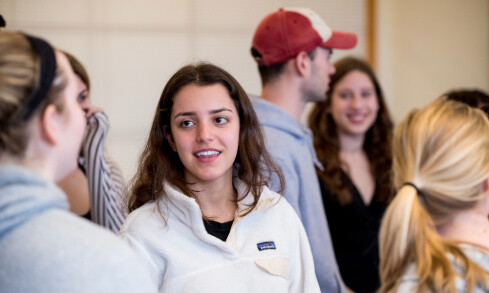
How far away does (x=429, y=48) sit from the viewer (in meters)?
4.09

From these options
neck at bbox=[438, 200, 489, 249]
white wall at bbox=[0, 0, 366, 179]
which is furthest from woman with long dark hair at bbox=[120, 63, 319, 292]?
white wall at bbox=[0, 0, 366, 179]

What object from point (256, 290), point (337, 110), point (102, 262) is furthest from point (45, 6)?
point (102, 262)

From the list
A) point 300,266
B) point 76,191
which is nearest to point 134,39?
point 76,191

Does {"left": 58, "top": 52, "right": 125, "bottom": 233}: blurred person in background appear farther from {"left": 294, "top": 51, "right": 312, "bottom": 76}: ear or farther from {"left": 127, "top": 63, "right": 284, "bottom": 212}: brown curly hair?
{"left": 294, "top": 51, "right": 312, "bottom": 76}: ear

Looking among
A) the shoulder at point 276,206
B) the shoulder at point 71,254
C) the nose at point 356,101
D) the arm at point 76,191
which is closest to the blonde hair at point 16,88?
the shoulder at point 71,254

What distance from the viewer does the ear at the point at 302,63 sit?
7.55ft

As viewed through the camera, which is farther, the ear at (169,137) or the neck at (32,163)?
the ear at (169,137)

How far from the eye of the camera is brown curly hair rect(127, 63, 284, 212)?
1634mm

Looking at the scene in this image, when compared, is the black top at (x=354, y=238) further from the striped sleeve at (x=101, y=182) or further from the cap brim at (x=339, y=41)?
the striped sleeve at (x=101, y=182)

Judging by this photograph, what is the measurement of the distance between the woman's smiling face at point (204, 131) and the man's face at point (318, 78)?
733 millimetres

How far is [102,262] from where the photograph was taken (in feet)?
3.16

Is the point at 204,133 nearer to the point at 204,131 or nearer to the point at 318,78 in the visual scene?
the point at 204,131

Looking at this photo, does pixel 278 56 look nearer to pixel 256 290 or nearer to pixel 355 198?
pixel 355 198

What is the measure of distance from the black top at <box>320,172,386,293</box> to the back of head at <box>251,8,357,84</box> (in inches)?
24.6
